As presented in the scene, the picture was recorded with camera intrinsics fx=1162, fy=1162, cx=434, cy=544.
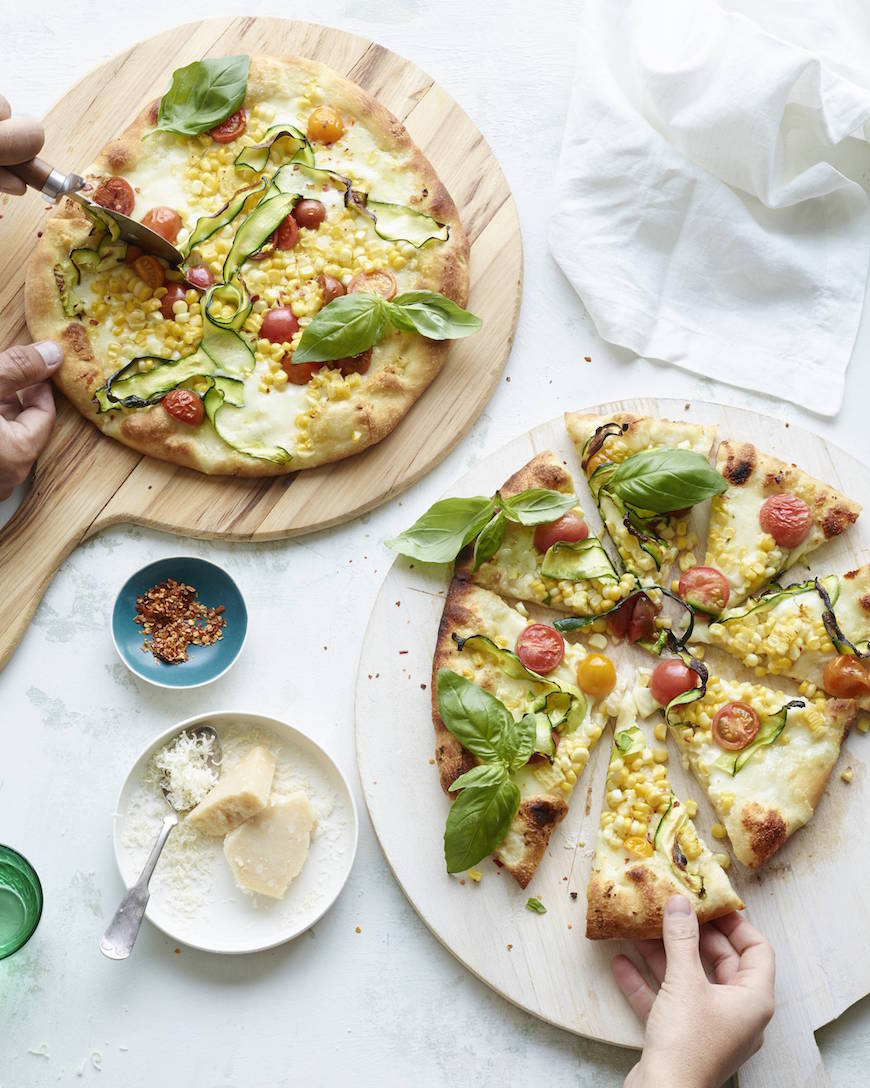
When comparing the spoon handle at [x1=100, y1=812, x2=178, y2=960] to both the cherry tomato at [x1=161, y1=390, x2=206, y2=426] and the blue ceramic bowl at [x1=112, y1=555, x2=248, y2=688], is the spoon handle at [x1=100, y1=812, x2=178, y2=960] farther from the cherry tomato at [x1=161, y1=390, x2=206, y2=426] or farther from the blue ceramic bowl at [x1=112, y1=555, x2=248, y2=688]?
the cherry tomato at [x1=161, y1=390, x2=206, y2=426]

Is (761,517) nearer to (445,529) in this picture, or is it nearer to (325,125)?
(445,529)

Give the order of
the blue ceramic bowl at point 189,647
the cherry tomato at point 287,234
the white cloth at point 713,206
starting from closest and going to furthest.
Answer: the blue ceramic bowl at point 189,647 → the cherry tomato at point 287,234 → the white cloth at point 713,206

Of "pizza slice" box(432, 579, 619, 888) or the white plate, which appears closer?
"pizza slice" box(432, 579, 619, 888)

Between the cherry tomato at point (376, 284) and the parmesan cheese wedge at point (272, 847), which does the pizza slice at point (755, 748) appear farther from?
the cherry tomato at point (376, 284)

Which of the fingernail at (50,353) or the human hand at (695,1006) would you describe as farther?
the fingernail at (50,353)

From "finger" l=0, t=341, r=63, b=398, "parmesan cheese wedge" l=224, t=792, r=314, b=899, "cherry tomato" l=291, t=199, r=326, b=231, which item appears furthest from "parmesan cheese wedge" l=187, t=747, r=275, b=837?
"cherry tomato" l=291, t=199, r=326, b=231

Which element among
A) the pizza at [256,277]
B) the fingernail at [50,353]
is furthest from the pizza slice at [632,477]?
the fingernail at [50,353]

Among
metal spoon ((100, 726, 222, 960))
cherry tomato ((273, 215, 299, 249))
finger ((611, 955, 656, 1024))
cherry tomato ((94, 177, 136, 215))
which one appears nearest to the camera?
metal spoon ((100, 726, 222, 960))
